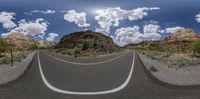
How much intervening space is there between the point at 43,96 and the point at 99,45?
420 ft

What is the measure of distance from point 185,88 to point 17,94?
21.2ft

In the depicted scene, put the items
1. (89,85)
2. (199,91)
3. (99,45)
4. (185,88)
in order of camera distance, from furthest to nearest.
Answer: (99,45) < (89,85) < (185,88) < (199,91)

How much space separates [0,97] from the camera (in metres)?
11.1

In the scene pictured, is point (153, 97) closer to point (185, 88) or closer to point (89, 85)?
point (185, 88)

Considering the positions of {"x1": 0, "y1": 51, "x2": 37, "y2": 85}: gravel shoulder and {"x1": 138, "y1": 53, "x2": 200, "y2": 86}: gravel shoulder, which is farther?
{"x1": 0, "y1": 51, "x2": 37, "y2": 85}: gravel shoulder

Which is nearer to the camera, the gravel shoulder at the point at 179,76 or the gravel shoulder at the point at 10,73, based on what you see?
the gravel shoulder at the point at 179,76

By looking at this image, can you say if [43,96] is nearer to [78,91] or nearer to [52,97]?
[52,97]

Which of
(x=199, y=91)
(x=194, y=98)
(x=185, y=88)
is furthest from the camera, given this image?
(x=185, y=88)

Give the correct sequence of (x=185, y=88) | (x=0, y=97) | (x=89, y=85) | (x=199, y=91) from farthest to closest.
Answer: (x=89, y=85) < (x=185, y=88) < (x=199, y=91) < (x=0, y=97)

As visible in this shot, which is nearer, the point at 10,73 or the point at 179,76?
the point at 179,76

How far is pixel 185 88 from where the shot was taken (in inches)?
512

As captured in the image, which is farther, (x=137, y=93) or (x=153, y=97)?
(x=137, y=93)

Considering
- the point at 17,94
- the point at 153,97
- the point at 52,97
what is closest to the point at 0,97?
the point at 17,94

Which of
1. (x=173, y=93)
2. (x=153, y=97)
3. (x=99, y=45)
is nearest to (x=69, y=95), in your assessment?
(x=153, y=97)
